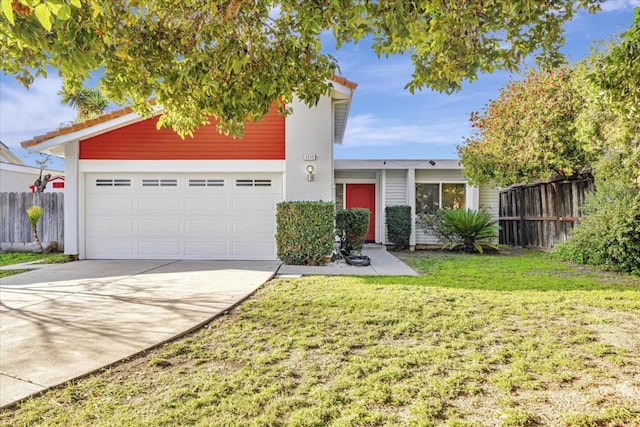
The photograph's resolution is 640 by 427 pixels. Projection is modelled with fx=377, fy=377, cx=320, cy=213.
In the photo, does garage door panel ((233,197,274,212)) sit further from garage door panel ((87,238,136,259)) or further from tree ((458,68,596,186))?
tree ((458,68,596,186))

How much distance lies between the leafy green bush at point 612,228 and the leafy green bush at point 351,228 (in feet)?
16.4

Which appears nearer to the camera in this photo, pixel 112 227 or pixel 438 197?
pixel 112 227

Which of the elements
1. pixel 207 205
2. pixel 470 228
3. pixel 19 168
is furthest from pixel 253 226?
pixel 19 168

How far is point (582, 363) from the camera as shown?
10.5 ft

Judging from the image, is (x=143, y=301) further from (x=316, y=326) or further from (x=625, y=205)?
(x=625, y=205)

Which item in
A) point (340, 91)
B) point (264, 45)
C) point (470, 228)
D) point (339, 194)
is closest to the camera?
point (264, 45)

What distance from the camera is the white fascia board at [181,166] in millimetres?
9516

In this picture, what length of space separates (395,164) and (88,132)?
9.11 meters

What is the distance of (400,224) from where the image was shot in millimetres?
12766

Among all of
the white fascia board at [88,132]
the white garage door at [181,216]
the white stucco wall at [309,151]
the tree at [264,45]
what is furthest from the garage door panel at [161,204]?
the tree at [264,45]

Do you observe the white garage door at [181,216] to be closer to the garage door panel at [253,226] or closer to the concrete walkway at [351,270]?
the garage door panel at [253,226]

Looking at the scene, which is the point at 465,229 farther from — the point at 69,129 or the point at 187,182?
the point at 69,129

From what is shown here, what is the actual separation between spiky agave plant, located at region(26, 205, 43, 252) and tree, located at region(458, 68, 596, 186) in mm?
12966

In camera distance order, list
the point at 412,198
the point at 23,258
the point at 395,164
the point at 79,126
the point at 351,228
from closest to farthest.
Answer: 1. the point at 79,126
2. the point at 351,228
3. the point at 23,258
4. the point at 395,164
5. the point at 412,198
